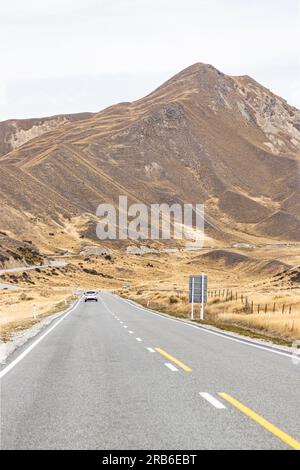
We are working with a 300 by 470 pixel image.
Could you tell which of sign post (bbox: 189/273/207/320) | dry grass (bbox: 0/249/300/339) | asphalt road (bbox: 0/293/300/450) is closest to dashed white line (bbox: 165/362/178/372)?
asphalt road (bbox: 0/293/300/450)

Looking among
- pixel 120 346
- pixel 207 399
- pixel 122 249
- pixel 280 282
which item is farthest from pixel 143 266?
pixel 207 399

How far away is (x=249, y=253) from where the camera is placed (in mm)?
169875

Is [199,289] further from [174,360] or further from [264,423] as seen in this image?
[264,423]

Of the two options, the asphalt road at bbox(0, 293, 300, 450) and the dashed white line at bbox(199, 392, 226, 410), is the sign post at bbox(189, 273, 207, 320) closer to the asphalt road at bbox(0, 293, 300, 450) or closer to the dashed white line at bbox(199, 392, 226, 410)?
the asphalt road at bbox(0, 293, 300, 450)

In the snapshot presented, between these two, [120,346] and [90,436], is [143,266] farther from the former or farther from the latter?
[90,436]

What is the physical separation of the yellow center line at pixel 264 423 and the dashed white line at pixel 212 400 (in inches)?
7.5

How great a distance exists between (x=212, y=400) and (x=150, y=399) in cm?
93

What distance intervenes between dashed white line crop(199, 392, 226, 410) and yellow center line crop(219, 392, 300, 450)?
191 mm

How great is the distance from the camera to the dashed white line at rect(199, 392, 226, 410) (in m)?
9.13

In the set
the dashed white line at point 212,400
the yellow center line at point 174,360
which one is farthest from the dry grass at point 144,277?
the dashed white line at point 212,400

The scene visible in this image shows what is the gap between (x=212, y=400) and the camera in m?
9.64

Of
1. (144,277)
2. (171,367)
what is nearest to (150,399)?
(171,367)
